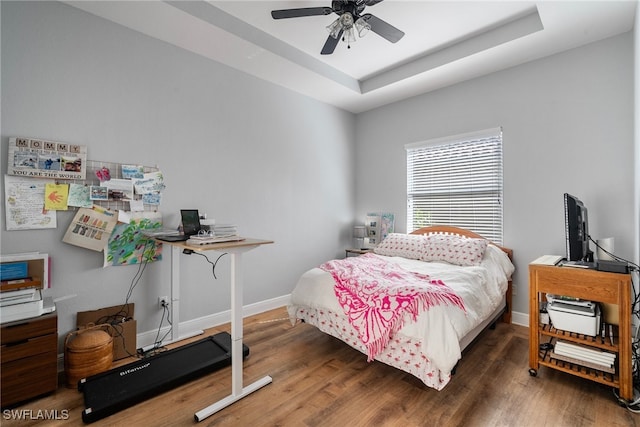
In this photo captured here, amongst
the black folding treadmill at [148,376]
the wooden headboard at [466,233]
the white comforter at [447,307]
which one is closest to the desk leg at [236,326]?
the black folding treadmill at [148,376]

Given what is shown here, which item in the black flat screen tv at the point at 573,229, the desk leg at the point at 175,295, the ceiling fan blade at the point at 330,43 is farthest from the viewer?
the desk leg at the point at 175,295

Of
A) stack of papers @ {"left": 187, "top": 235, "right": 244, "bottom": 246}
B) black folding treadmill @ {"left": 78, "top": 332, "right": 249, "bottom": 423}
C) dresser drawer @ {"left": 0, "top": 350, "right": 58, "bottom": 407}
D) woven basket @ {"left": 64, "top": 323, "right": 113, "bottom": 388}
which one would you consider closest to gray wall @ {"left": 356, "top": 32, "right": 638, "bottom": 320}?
stack of papers @ {"left": 187, "top": 235, "right": 244, "bottom": 246}

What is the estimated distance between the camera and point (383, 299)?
2010 millimetres

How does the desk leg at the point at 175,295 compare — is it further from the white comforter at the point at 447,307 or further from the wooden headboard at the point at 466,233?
the wooden headboard at the point at 466,233

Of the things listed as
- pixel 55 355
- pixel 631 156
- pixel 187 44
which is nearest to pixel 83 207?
pixel 55 355

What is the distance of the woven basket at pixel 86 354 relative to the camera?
1974 millimetres

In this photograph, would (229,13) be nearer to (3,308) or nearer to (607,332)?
(3,308)

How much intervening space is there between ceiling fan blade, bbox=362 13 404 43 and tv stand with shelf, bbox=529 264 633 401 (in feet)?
6.63

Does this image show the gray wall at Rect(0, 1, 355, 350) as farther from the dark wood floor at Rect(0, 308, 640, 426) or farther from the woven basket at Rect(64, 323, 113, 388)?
the dark wood floor at Rect(0, 308, 640, 426)

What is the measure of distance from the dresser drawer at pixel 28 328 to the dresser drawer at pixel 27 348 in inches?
1.0

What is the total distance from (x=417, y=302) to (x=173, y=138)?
2528 mm

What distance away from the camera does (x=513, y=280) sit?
3121 millimetres

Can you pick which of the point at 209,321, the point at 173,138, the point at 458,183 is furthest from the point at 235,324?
the point at 458,183

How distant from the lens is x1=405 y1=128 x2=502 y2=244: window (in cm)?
331
